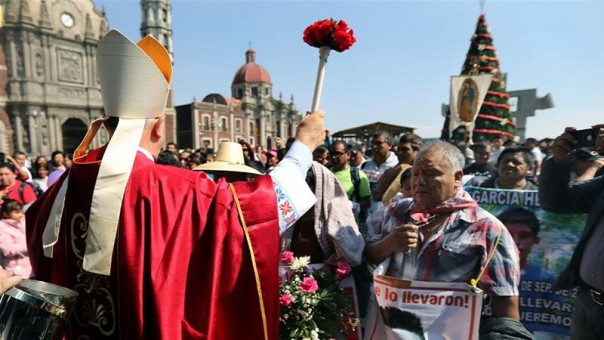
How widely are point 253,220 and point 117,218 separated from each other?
1.72 ft

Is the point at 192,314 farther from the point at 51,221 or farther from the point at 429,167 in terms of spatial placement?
the point at 429,167

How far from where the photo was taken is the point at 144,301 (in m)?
1.48

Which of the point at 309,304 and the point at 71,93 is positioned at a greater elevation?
the point at 71,93

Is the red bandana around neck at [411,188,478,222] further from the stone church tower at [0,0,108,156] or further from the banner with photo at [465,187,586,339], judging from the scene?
the stone church tower at [0,0,108,156]

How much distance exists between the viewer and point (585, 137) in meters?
2.32

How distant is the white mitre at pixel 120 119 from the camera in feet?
4.81

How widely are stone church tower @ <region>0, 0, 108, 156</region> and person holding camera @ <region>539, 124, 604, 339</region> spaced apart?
34.0m

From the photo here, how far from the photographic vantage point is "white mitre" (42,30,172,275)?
147 centimetres

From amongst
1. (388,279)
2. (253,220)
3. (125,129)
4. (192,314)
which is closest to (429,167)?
(388,279)

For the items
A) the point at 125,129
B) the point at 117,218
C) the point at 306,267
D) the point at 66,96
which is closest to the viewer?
the point at 117,218

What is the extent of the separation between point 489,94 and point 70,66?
120 ft

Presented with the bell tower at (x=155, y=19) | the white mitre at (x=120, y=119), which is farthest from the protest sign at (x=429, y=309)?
the bell tower at (x=155, y=19)

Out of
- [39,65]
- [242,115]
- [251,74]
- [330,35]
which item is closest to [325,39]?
[330,35]

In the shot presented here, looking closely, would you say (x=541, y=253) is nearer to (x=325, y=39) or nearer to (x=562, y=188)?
(x=562, y=188)
